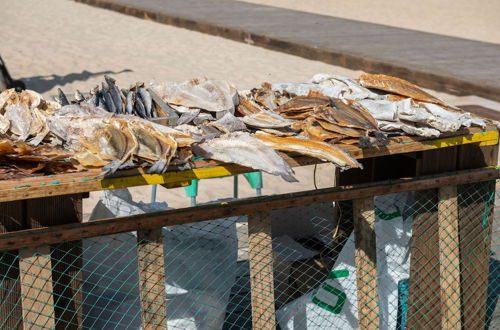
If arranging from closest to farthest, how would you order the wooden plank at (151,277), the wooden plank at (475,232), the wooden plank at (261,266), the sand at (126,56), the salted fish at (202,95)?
the wooden plank at (151,277), the wooden plank at (261,266), the salted fish at (202,95), the wooden plank at (475,232), the sand at (126,56)

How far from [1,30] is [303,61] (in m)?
5.90

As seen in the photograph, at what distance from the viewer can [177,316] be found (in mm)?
2768

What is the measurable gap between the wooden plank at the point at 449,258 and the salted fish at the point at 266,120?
74 centimetres

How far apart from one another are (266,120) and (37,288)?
1.01 metres

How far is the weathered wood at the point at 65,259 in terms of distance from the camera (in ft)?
7.29

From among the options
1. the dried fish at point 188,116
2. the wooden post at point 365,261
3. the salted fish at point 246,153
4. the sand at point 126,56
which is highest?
the dried fish at point 188,116

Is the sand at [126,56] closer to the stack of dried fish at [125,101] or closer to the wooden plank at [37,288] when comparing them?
the stack of dried fish at [125,101]

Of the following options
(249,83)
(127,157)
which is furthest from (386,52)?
(127,157)

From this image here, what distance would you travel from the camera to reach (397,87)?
296 centimetres

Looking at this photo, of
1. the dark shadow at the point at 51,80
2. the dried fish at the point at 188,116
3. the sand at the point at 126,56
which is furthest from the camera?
the sand at the point at 126,56

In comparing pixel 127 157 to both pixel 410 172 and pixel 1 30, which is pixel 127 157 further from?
pixel 1 30

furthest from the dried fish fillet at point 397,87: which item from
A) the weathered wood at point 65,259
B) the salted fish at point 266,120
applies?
the weathered wood at point 65,259

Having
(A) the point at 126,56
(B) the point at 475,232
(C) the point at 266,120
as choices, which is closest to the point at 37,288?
(C) the point at 266,120

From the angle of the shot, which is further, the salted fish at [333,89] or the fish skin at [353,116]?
the salted fish at [333,89]
